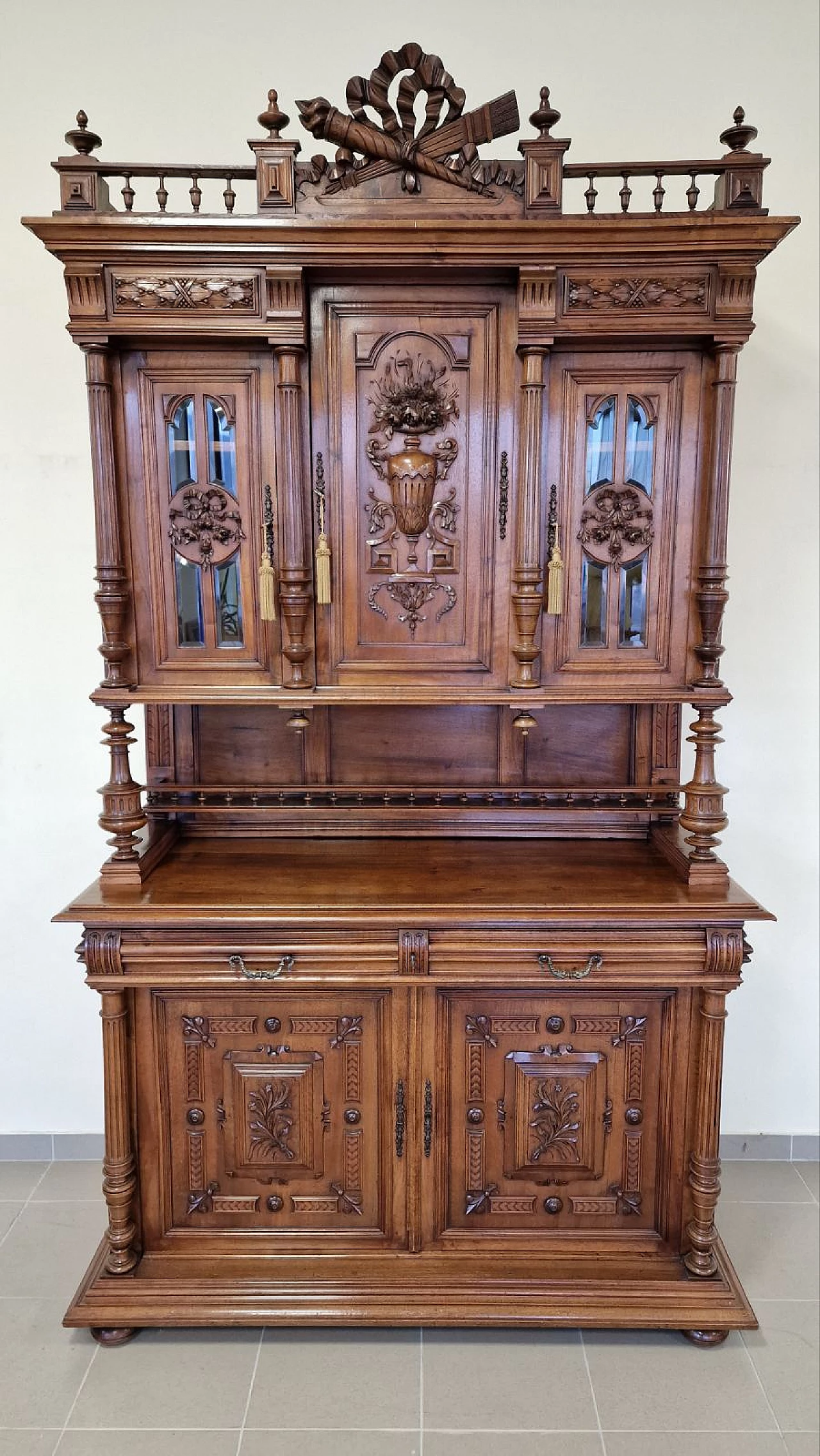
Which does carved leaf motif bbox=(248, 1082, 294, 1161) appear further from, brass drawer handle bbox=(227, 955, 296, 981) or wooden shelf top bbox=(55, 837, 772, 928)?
wooden shelf top bbox=(55, 837, 772, 928)

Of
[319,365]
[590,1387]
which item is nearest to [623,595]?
[319,365]

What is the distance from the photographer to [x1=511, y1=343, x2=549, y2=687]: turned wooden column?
212 cm

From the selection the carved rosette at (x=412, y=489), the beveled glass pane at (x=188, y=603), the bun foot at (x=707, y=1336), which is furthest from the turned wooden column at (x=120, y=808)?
the bun foot at (x=707, y=1336)

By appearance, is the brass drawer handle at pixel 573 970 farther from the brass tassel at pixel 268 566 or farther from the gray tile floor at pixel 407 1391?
the brass tassel at pixel 268 566

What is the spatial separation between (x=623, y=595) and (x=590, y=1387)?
1809 millimetres

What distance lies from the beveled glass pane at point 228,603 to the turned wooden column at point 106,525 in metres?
0.21

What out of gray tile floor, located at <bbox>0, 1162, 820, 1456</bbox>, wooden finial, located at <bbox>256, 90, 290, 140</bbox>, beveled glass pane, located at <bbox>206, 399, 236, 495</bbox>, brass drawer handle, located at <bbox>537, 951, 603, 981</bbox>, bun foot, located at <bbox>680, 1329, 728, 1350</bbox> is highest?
wooden finial, located at <bbox>256, 90, 290, 140</bbox>

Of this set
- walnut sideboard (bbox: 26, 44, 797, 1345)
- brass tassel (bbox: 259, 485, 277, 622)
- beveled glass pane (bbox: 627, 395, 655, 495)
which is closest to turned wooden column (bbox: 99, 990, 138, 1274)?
walnut sideboard (bbox: 26, 44, 797, 1345)

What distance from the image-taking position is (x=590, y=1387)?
2100 millimetres

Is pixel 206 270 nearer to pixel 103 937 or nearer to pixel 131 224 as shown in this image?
pixel 131 224

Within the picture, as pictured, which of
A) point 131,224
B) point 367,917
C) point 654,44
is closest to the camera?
point 131,224

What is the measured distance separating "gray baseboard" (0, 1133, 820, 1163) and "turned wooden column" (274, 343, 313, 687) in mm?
1766

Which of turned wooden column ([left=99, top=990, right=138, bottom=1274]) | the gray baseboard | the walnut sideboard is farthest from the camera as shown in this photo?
the gray baseboard

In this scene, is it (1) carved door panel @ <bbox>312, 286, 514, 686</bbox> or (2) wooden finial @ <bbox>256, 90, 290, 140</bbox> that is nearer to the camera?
(2) wooden finial @ <bbox>256, 90, 290, 140</bbox>
